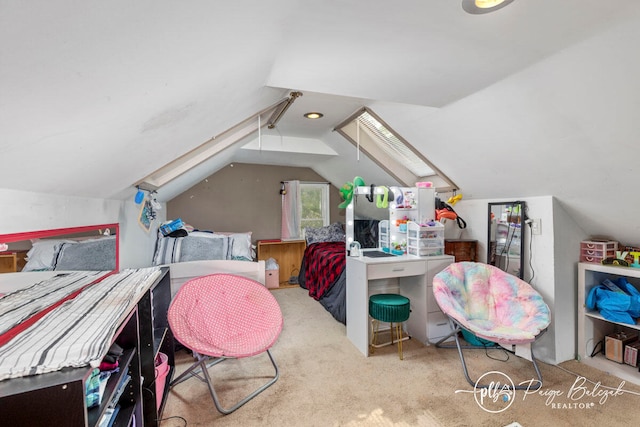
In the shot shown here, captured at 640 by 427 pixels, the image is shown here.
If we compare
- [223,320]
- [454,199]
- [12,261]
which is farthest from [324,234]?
[12,261]

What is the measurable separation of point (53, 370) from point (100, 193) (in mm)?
1326

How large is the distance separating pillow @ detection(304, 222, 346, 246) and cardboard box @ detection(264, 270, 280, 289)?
751 millimetres

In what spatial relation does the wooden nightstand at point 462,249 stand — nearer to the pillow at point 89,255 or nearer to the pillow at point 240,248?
the pillow at point 240,248

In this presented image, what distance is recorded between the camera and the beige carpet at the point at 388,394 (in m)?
1.79

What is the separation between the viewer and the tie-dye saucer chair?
2.11 m

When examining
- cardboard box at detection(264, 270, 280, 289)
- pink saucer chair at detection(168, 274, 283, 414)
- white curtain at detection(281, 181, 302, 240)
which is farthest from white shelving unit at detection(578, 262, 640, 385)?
white curtain at detection(281, 181, 302, 240)

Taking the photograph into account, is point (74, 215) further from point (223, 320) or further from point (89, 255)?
point (223, 320)

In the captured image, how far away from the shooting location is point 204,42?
3.07 ft

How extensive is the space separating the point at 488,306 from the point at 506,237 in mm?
731

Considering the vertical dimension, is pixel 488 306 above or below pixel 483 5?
below

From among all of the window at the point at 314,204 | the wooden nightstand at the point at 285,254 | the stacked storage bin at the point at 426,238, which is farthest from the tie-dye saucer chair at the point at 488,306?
the window at the point at 314,204

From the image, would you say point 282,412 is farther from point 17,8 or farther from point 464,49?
point 464,49

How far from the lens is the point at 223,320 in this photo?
216 centimetres

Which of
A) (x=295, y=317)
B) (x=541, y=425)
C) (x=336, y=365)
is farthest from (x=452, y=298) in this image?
(x=295, y=317)
